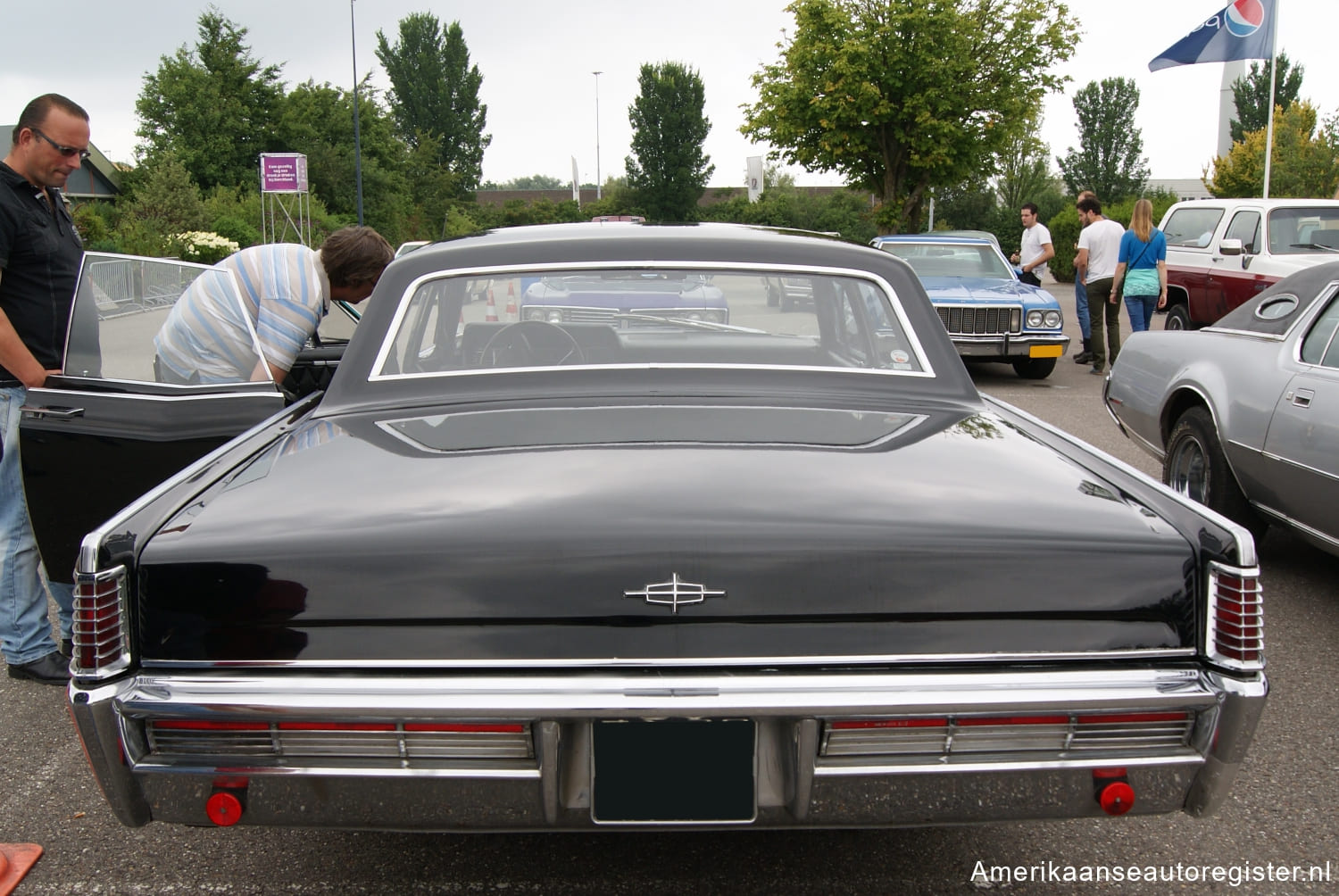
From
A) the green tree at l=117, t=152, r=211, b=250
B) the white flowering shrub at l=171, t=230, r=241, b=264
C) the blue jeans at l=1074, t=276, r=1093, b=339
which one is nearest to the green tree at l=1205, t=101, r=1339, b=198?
the blue jeans at l=1074, t=276, r=1093, b=339

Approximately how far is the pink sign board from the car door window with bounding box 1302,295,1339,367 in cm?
3210

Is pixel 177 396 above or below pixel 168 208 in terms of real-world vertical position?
below

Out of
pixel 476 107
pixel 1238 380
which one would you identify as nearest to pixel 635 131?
pixel 476 107

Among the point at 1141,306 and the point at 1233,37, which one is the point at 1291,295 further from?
the point at 1233,37

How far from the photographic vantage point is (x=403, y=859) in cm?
270

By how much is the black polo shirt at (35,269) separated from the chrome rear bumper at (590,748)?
2.28 m

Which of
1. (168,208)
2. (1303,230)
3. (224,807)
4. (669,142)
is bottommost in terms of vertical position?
(224,807)

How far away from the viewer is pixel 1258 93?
67250mm

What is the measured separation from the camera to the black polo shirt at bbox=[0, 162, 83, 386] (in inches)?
149

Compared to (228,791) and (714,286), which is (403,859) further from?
(714,286)

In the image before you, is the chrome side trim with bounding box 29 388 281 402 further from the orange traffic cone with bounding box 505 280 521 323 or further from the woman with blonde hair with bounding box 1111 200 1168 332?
the woman with blonde hair with bounding box 1111 200 1168 332

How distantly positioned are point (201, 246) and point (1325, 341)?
28806mm

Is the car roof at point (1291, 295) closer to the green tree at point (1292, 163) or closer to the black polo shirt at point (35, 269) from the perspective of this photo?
the black polo shirt at point (35, 269)

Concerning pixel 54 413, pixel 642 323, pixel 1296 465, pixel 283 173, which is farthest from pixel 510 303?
pixel 283 173
